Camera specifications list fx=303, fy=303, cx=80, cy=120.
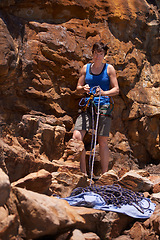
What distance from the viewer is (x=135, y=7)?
6.32 m

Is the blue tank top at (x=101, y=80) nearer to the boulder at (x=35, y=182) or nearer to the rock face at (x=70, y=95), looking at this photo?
the rock face at (x=70, y=95)

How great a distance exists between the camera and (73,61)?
5.62 metres

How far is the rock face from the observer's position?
352 cm

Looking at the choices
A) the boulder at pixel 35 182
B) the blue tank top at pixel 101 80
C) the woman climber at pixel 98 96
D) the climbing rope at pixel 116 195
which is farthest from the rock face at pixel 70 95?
the blue tank top at pixel 101 80

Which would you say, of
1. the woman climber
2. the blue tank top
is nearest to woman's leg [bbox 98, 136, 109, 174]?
the woman climber

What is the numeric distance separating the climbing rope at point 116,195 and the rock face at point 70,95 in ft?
0.59

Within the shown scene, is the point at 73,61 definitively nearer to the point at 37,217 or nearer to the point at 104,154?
the point at 104,154

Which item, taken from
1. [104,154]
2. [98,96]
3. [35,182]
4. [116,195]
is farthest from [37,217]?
[98,96]

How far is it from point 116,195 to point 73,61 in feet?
9.51

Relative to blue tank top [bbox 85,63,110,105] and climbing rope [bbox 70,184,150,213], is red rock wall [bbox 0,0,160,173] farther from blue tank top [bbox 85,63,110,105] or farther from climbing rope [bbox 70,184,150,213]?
climbing rope [bbox 70,184,150,213]

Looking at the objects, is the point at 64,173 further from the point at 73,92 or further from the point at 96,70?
the point at 73,92

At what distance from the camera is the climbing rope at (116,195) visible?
3.41 m

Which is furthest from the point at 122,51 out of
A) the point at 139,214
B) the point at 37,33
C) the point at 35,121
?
the point at 139,214

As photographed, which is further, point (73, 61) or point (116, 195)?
point (73, 61)
